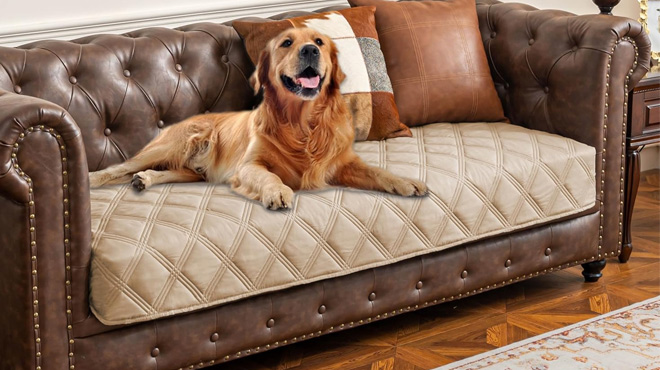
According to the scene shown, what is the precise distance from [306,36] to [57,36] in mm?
867

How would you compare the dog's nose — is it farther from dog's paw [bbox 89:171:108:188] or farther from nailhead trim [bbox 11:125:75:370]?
nailhead trim [bbox 11:125:75:370]

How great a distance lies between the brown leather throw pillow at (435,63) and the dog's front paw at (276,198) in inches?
31.4

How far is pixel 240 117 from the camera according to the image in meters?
2.43

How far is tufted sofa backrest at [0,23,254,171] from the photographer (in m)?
2.31

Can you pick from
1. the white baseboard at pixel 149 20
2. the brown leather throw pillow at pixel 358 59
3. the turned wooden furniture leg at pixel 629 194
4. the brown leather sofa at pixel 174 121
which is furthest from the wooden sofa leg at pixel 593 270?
the white baseboard at pixel 149 20

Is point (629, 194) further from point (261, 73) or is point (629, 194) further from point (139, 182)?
point (139, 182)

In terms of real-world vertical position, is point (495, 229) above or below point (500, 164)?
below

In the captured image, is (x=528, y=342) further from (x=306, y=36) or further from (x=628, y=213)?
(x=306, y=36)

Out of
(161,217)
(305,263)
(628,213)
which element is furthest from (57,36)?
(628,213)

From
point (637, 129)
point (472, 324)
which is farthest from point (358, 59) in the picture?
point (637, 129)

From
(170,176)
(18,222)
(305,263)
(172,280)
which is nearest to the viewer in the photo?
(18,222)

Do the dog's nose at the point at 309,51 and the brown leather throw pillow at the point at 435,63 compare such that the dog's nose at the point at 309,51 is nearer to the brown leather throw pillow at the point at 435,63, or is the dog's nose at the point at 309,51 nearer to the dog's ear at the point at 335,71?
the dog's ear at the point at 335,71

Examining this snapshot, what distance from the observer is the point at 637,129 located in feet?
9.48

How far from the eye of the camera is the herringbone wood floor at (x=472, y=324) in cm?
224
